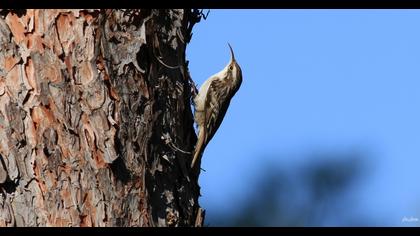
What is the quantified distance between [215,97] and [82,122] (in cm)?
219

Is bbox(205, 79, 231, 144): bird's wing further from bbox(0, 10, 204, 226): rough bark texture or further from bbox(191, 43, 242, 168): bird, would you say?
bbox(0, 10, 204, 226): rough bark texture

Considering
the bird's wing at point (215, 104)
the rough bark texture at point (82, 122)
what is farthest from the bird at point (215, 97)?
the rough bark texture at point (82, 122)

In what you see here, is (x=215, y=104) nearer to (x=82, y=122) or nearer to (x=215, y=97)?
(x=215, y=97)

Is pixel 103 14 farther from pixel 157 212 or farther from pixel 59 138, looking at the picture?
pixel 157 212

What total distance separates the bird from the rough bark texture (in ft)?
3.44

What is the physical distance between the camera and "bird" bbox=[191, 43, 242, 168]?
234 inches

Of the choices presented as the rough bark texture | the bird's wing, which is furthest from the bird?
the rough bark texture

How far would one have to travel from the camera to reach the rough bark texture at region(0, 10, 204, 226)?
420 cm

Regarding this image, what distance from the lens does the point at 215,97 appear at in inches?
251

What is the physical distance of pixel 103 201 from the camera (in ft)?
13.8

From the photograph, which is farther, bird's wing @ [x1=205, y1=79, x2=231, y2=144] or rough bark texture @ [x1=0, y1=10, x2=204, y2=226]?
bird's wing @ [x1=205, y1=79, x2=231, y2=144]

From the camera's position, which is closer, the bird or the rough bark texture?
the rough bark texture

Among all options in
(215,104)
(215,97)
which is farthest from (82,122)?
(215,97)
